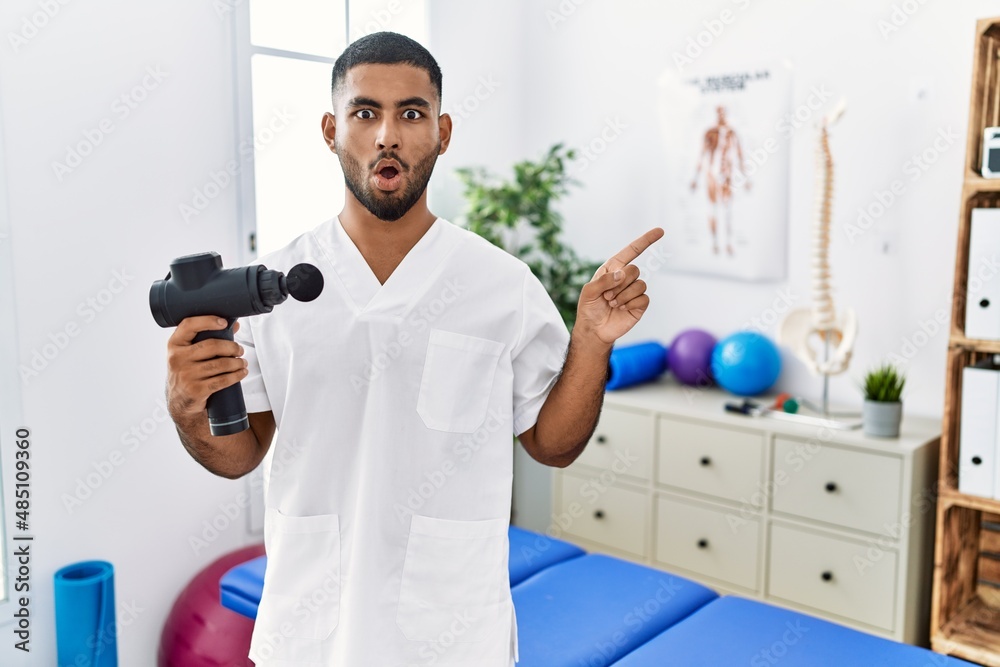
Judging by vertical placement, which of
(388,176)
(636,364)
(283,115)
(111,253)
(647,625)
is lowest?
(647,625)

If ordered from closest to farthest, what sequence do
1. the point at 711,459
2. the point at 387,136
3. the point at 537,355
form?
the point at 387,136 < the point at 537,355 < the point at 711,459

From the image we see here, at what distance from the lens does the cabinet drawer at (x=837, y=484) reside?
7.71 feet

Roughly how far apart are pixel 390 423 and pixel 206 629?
4.01ft

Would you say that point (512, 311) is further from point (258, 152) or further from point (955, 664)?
point (258, 152)

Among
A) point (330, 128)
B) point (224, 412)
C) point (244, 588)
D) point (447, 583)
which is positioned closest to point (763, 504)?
point (244, 588)

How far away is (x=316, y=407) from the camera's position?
122 cm

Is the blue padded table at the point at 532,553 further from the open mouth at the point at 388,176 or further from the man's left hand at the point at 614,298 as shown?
the open mouth at the point at 388,176

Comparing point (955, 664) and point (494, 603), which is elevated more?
point (494, 603)

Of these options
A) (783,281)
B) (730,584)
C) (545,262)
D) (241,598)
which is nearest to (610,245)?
(545,262)

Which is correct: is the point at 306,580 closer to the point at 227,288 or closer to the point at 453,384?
the point at 453,384

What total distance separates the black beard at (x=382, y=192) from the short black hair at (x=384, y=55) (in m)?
0.12

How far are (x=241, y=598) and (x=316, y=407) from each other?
3.25 ft

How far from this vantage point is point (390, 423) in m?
1.21

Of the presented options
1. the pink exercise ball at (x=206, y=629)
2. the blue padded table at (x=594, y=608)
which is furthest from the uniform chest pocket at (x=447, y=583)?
the pink exercise ball at (x=206, y=629)
